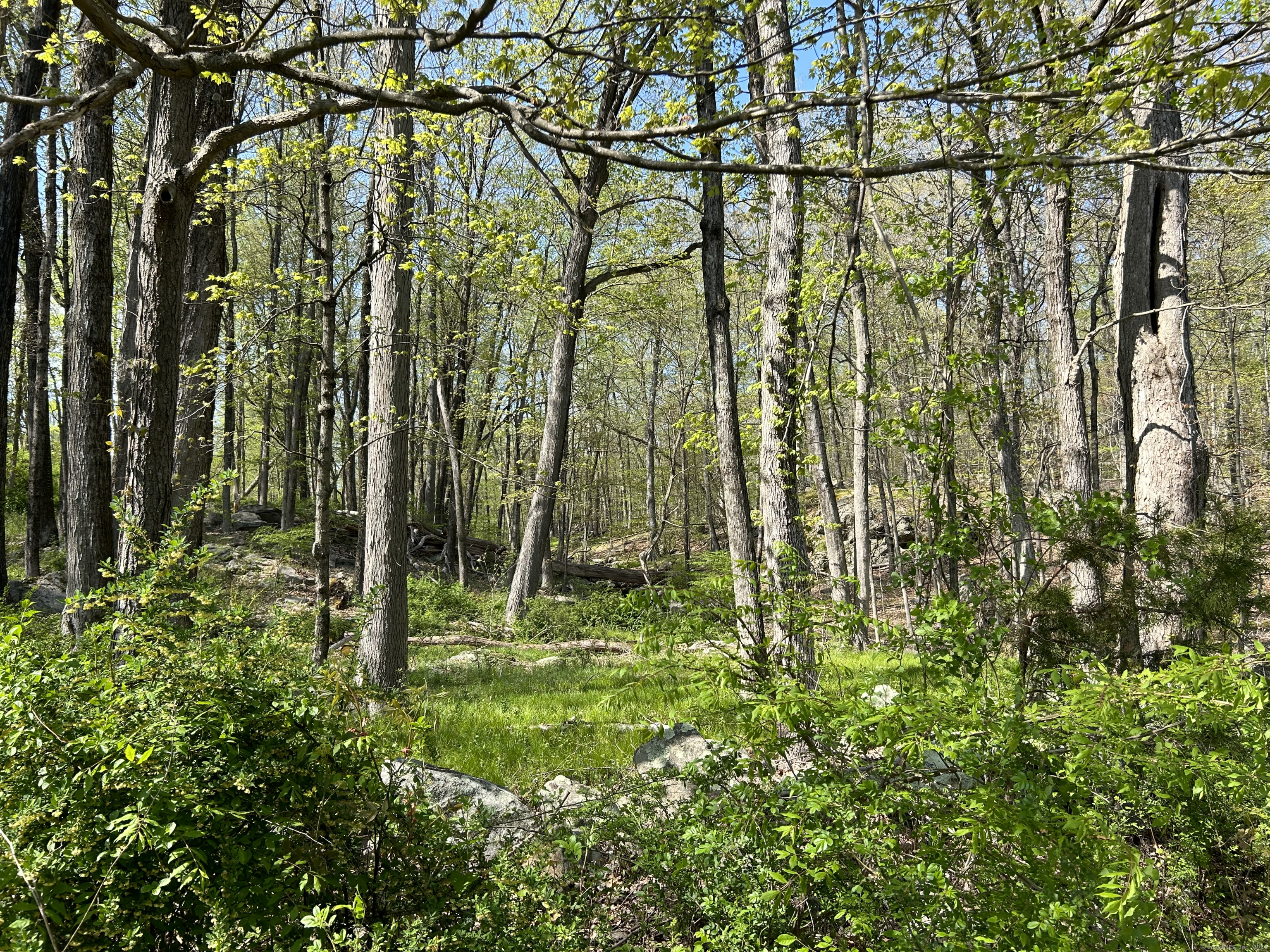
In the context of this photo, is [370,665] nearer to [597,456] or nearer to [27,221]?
[27,221]

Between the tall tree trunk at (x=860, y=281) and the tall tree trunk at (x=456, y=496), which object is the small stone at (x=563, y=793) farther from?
the tall tree trunk at (x=456, y=496)

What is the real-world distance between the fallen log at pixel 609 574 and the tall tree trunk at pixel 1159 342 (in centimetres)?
1260

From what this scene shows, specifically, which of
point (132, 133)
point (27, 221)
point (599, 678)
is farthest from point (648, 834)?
point (132, 133)

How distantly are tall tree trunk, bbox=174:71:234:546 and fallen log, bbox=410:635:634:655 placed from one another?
420cm

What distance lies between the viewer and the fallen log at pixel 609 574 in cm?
1833

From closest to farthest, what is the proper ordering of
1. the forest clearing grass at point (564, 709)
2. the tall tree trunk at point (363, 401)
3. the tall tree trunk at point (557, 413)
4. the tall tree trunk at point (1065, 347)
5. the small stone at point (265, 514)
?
the forest clearing grass at point (564, 709) < the tall tree trunk at point (363, 401) < the tall tree trunk at point (1065, 347) < the tall tree trunk at point (557, 413) < the small stone at point (265, 514)

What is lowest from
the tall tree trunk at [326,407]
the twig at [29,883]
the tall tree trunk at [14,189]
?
the twig at [29,883]

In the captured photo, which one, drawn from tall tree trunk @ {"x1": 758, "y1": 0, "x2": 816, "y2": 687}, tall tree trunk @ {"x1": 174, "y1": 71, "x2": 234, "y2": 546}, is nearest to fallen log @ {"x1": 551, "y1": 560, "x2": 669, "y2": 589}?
tall tree trunk @ {"x1": 174, "y1": 71, "x2": 234, "y2": 546}

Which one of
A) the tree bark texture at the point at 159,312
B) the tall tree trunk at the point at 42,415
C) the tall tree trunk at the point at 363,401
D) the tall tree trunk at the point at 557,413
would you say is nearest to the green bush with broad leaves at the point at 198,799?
the tree bark texture at the point at 159,312

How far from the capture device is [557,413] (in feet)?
37.2

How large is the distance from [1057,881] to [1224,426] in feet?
103

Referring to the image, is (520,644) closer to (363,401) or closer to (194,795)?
(194,795)

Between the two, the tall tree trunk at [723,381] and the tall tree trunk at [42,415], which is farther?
the tall tree trunk at [42,415]

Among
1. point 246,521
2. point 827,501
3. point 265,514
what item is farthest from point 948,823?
point 265,514
